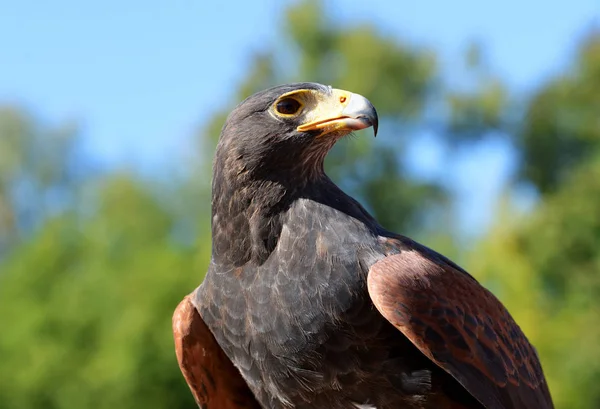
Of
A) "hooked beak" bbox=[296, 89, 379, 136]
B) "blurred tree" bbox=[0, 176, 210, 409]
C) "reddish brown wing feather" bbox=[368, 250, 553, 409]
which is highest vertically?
"hooked beak" bbox=[296, 89, 379, 136]

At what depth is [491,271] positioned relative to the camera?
25781 mm

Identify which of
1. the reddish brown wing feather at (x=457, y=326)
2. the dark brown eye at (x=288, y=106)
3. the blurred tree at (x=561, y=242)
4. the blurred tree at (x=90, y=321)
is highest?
the dark brown eye at (x=288, y=106)

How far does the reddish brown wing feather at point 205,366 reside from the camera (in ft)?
13.9

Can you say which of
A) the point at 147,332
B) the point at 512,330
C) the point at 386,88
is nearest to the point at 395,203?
the point at 386,88

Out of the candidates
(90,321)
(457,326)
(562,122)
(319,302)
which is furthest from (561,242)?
(319,302)

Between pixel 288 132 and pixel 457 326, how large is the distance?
A: 130cm

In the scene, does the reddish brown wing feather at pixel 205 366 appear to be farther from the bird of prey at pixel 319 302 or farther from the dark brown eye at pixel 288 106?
the dark brown eye at pixel 288 106

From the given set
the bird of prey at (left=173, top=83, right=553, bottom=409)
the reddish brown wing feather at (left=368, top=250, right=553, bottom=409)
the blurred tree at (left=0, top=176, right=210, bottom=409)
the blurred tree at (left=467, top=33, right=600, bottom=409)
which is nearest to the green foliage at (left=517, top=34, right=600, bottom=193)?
the blurred tree at (left=467, top=33, right=600, bottom=409)

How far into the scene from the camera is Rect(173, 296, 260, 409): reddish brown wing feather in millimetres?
4230

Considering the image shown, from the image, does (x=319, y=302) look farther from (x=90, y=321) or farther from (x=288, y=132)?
(x=90, y=321)

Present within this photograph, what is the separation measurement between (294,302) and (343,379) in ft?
1.46

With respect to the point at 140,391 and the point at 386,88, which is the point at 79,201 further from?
the point at 140,391

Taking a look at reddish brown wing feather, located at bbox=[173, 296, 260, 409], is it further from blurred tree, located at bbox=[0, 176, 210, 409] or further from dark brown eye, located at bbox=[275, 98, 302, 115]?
blurred tree, located at bbox=[0, 176, 210, 409]

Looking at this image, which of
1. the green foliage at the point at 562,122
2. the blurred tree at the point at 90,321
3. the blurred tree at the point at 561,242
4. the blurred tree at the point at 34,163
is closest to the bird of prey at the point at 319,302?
the blurred tree at the point at 90,321
